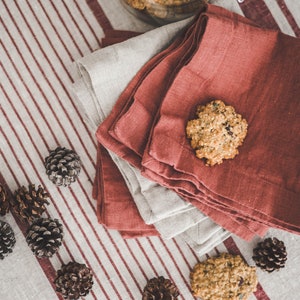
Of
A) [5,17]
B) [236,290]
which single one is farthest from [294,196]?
[5,17]

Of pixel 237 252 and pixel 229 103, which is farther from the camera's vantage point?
pixel 237 252

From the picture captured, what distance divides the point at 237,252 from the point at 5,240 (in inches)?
17.3

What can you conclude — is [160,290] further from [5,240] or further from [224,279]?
[5,240]

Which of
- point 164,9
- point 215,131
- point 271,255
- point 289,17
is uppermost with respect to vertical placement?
point 164,9

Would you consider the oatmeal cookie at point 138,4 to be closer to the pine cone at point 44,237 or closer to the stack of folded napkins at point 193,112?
the stack of folded napkins at point 193,112

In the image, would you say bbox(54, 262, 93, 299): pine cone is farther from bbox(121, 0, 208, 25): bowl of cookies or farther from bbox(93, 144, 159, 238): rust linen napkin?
bbox(121, 0, 208, 25): bowl of cookies

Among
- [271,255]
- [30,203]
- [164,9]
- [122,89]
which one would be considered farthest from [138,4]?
[271,255]

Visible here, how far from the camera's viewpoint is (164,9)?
76cm

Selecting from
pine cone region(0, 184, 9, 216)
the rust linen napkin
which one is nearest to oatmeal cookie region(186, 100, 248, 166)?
the rust linen napkin

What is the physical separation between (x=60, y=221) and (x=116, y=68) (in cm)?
33

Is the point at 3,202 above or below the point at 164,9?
below

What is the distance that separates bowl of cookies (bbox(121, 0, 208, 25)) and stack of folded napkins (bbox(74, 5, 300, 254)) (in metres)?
0.03

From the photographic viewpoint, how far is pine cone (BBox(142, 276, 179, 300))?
2.71 feet

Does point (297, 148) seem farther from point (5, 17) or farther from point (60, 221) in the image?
point (5, 17)
